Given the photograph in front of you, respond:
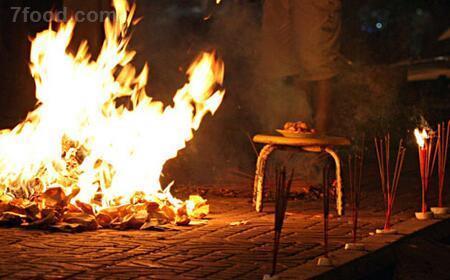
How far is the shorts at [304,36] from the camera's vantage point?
10930 mm

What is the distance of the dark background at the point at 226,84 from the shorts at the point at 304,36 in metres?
1.14

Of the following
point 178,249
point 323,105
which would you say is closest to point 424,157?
point 323,105

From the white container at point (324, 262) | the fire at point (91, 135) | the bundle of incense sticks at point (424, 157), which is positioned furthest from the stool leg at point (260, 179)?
the white container at point (324, 262)

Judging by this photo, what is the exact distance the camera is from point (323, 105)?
10.9m

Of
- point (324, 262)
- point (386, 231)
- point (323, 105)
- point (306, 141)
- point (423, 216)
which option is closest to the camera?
point (324, 262)

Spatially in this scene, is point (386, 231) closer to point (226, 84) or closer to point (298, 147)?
point (298, 147)

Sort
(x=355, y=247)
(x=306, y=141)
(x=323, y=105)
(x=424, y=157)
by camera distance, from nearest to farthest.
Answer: (x=355, y=247)
(x=424, y=157)
(x=306, y=141)
(x=323, y=105)

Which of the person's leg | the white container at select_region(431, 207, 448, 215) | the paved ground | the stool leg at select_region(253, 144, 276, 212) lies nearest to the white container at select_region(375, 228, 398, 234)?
the paved ground

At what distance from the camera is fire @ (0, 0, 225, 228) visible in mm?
8789

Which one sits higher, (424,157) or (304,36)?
(304,36)

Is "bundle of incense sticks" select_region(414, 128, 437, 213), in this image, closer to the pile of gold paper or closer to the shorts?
the pile of gold paper

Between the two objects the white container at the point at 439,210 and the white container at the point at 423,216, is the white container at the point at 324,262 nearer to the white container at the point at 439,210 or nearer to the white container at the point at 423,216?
the white container at the point at 423,216

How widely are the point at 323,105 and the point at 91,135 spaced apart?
2776mm

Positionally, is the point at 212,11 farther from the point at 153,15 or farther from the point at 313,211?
the point at 313,211
